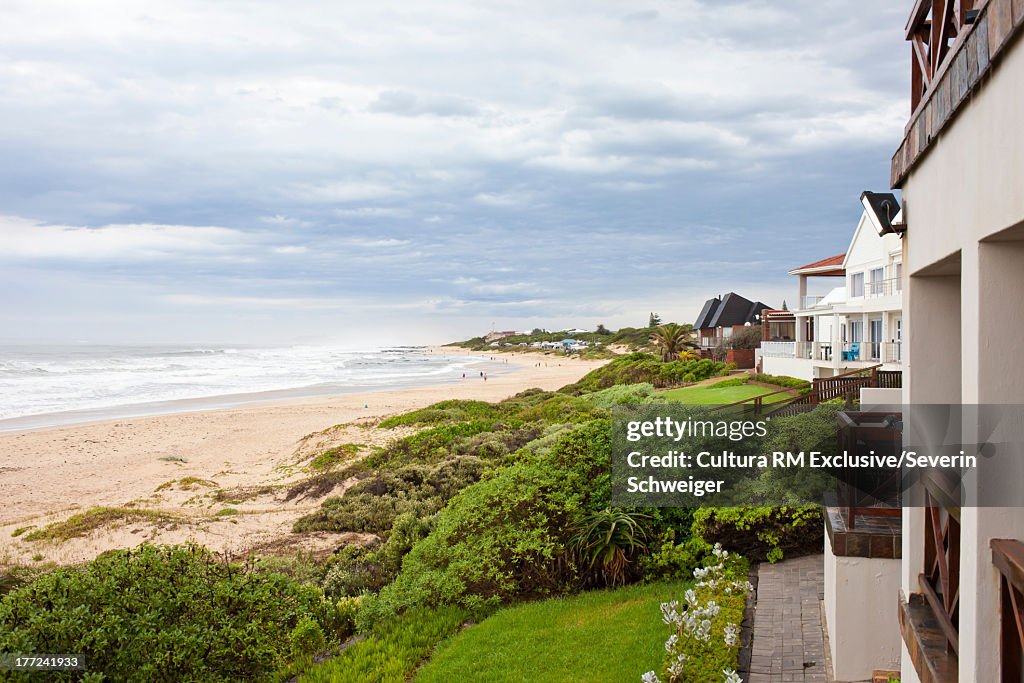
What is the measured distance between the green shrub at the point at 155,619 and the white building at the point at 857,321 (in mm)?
21673

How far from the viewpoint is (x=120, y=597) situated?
6383 mm

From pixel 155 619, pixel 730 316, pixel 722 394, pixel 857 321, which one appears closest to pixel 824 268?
pixel 857 321

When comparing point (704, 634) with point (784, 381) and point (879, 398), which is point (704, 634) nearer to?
point (879, 398)

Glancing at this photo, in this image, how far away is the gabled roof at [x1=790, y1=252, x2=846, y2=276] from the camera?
33844 mm

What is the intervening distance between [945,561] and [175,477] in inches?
813

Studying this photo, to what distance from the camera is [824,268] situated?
3422 centimetres

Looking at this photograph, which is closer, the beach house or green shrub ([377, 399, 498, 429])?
the beach house

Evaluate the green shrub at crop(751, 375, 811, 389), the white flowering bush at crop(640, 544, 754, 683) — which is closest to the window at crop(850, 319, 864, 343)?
the green shrub at crop(751, 375, 811, 389)

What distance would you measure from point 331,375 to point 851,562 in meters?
63.1

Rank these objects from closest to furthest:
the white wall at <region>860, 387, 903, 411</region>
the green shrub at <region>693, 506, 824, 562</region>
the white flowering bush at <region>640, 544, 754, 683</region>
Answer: the white flowering bush at <region>640, 544, 754, 683</region> → the white wall at <region>860, 387, 903, 411</region> → the green shrub at <region>693, 506, 824, 562</region>

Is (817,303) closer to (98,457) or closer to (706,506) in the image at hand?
(706,506)

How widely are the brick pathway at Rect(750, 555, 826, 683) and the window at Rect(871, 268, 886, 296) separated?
66.1 ft

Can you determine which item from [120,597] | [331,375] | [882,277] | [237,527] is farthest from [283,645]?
[331,375]

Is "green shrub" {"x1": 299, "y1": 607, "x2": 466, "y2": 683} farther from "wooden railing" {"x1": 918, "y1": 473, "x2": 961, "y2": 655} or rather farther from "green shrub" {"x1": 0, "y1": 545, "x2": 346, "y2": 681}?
"wooden railing" {"x1": 918, "y1": 473, "x2": 961, "y2": 655}
